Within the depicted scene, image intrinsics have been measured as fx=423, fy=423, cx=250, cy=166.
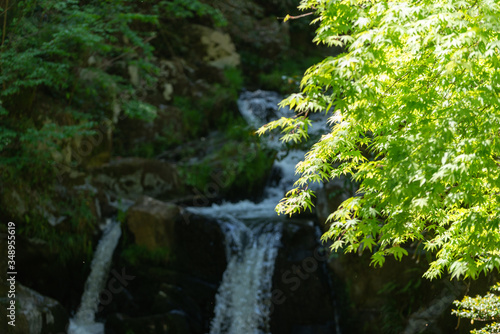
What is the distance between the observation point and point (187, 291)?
8156mm

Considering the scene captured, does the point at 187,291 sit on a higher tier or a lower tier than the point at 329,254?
lower

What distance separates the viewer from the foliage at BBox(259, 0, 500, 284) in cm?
308

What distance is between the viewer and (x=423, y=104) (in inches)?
139

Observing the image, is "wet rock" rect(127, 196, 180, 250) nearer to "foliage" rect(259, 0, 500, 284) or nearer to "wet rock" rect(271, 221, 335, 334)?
"wet rock" rect(271, 221, 335, 334)

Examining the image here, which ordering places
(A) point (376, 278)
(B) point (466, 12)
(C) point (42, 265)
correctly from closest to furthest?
(B) point (466, 12) < (A) point (376, 278) < (C) point (42, 265)

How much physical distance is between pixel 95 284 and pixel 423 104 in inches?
290

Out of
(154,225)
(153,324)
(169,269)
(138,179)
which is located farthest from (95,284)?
(138,179)

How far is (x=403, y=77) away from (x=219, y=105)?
10.6 metres

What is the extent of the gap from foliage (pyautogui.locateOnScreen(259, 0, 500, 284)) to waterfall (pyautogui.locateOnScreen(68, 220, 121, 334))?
612 cm

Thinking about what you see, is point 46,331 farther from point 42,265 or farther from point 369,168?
point 369,168

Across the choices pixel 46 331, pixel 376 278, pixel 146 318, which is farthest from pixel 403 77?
pixel 46 331

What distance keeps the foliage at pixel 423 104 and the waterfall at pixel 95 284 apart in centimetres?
612

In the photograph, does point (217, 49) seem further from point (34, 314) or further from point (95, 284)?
point (34, 314)

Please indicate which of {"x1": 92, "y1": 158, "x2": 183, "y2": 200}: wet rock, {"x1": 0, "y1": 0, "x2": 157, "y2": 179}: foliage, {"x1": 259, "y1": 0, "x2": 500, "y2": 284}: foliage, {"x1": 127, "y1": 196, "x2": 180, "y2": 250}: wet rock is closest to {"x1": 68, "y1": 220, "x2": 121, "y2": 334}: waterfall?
{"x1": 127, "y1": 196, "x2": 180, "y2": 250}: wet rock
